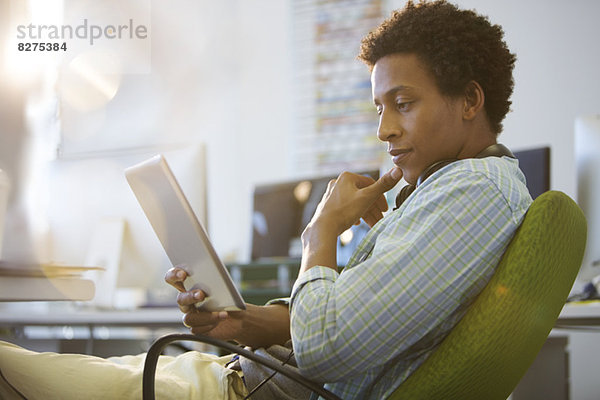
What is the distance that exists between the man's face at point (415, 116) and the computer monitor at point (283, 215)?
4.72 ft

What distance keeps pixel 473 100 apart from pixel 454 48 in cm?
10

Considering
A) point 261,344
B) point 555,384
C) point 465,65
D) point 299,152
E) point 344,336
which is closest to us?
point 344,336

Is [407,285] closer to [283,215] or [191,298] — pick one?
[191,298]

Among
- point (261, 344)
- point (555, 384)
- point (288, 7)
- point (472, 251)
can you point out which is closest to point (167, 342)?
point (261, 344)

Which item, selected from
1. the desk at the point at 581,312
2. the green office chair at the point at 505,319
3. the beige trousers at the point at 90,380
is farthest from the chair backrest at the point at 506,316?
the desk at the point at 581,312

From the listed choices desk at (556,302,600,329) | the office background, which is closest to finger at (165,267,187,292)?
desk at (556,302,600,329)

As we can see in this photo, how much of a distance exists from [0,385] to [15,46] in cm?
144

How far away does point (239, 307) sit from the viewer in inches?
43.2

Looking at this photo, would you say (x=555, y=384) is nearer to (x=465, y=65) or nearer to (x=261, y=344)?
(x=261, y=344)

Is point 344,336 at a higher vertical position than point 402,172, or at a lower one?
lower

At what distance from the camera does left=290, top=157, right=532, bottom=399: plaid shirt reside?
85cm

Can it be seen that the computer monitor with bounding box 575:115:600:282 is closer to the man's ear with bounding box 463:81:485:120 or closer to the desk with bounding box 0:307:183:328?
the man's ear with bounding box 463:81:485:120

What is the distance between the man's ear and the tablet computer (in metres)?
0.49

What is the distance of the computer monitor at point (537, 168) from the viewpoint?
201 cm
